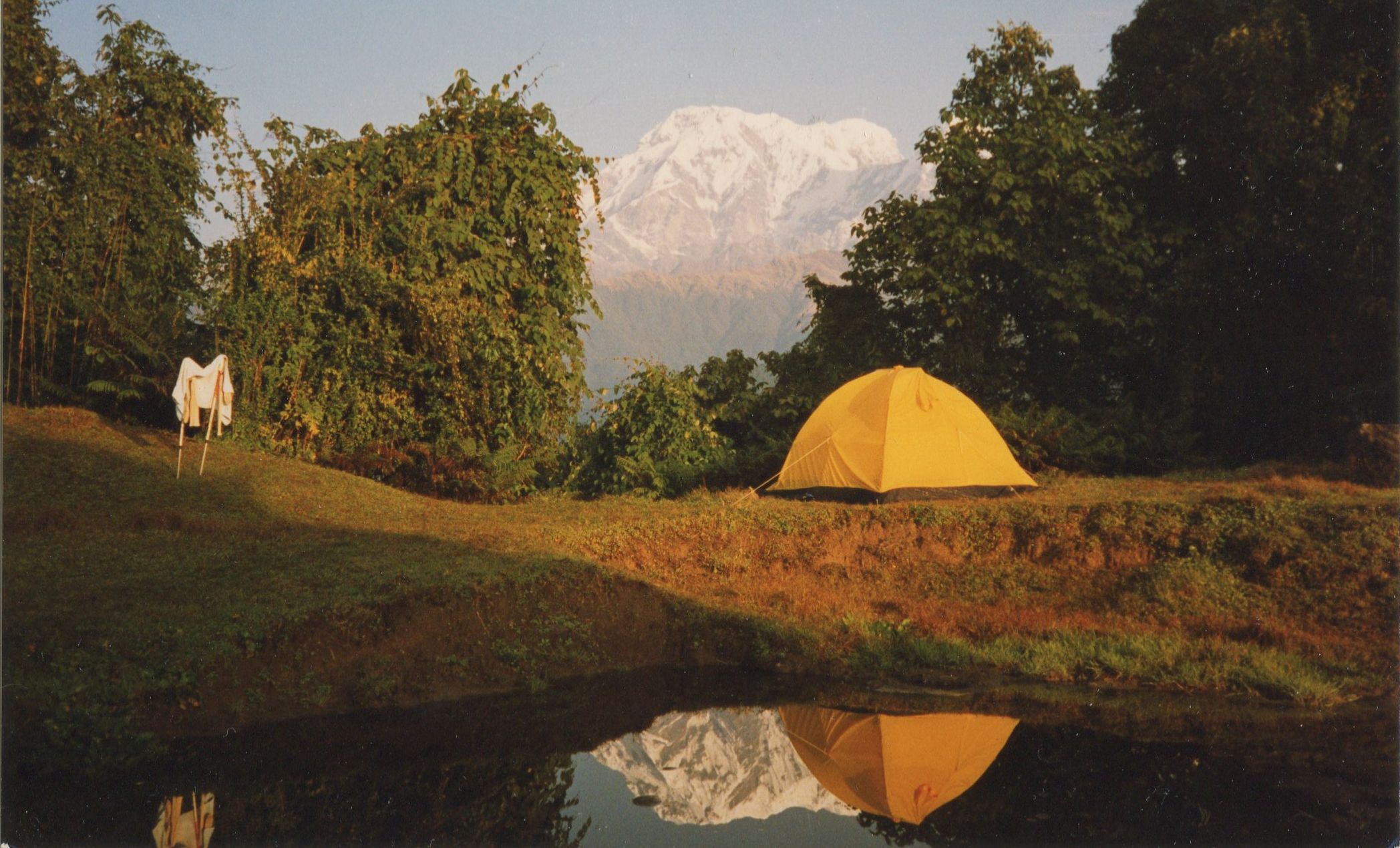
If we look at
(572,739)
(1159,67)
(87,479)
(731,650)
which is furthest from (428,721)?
(1159,67)

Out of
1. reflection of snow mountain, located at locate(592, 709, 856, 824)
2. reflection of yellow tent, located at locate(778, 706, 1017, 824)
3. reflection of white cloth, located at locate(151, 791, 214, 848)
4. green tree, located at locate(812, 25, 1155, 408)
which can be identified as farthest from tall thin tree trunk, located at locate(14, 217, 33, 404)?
green tree, located at locate(812, 25, 1155, 408)

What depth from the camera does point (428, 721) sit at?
25.2 ft

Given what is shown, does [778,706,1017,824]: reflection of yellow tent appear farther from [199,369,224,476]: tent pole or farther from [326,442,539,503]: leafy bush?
[326,442,539,503]: leafy bush

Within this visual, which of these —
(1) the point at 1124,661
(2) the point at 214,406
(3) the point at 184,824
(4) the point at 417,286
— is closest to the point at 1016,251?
(4) the point at 417,286

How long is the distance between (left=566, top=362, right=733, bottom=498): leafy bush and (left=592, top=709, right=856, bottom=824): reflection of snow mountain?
9675 mm

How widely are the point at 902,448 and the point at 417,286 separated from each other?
7926mm

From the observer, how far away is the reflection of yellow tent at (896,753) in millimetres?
6430

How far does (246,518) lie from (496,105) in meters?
10.4

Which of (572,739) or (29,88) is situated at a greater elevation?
(29,88)

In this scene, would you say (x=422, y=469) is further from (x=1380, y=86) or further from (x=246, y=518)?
(x=1380, y=86)

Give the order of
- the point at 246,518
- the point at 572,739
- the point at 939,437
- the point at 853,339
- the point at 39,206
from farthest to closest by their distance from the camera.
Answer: the point at 853,339 < the point at 39,206 < the point at 939,437 < the point at 246,518 < the point at 572,739

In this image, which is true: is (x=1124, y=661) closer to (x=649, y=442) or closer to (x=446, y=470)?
(x=649, y=442)

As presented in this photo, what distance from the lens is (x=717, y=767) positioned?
7.06 m

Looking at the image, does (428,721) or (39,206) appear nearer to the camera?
(428,721)
